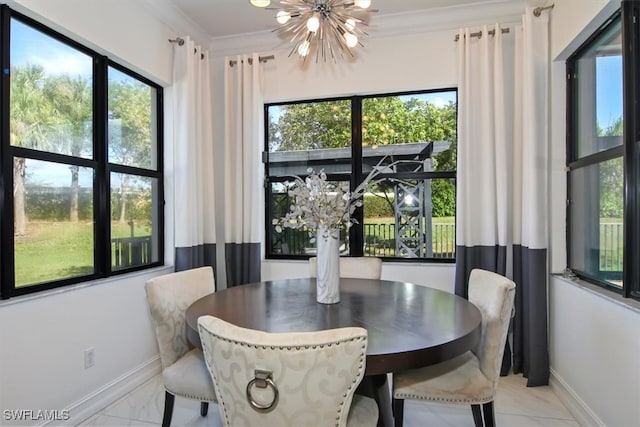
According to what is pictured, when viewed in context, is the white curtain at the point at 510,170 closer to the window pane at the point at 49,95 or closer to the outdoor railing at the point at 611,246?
the outdoor railing at the point at 611,246

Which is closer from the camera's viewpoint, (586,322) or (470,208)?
(586,322)

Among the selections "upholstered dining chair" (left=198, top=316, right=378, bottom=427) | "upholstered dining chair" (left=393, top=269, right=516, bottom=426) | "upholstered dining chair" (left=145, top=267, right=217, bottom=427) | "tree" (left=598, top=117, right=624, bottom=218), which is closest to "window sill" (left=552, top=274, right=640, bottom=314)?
"tree" (left=598, top=117, right=624, bottom=218)

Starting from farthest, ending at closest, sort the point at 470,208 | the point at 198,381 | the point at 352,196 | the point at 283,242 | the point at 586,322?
1. the point at 283,242
2. the point at 470,208
3. the point at 586,322
4. the point at 352,196
5. the point at 198,381

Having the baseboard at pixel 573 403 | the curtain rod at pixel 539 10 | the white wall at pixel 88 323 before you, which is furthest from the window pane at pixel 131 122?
the baseboard at pixel 573 403

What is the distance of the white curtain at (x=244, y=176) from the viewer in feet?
11.0

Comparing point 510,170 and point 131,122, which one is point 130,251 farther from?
point 510,170

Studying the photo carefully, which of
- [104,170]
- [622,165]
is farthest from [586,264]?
[104,170]

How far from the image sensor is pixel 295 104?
140 inches

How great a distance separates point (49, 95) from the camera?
217 centimetres

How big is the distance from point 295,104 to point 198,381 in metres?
2.68

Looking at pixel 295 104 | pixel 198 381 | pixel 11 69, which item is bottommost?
pixel 198 381

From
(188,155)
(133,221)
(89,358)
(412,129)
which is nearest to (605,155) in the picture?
(412,129)

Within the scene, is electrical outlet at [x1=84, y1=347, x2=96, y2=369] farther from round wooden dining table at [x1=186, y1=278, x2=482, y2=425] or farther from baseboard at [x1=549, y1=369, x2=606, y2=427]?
baseboard at [x1=549, y1=369, x2=606, y2=427]

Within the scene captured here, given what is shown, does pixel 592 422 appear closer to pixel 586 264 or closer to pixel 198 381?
pixel 586 264
